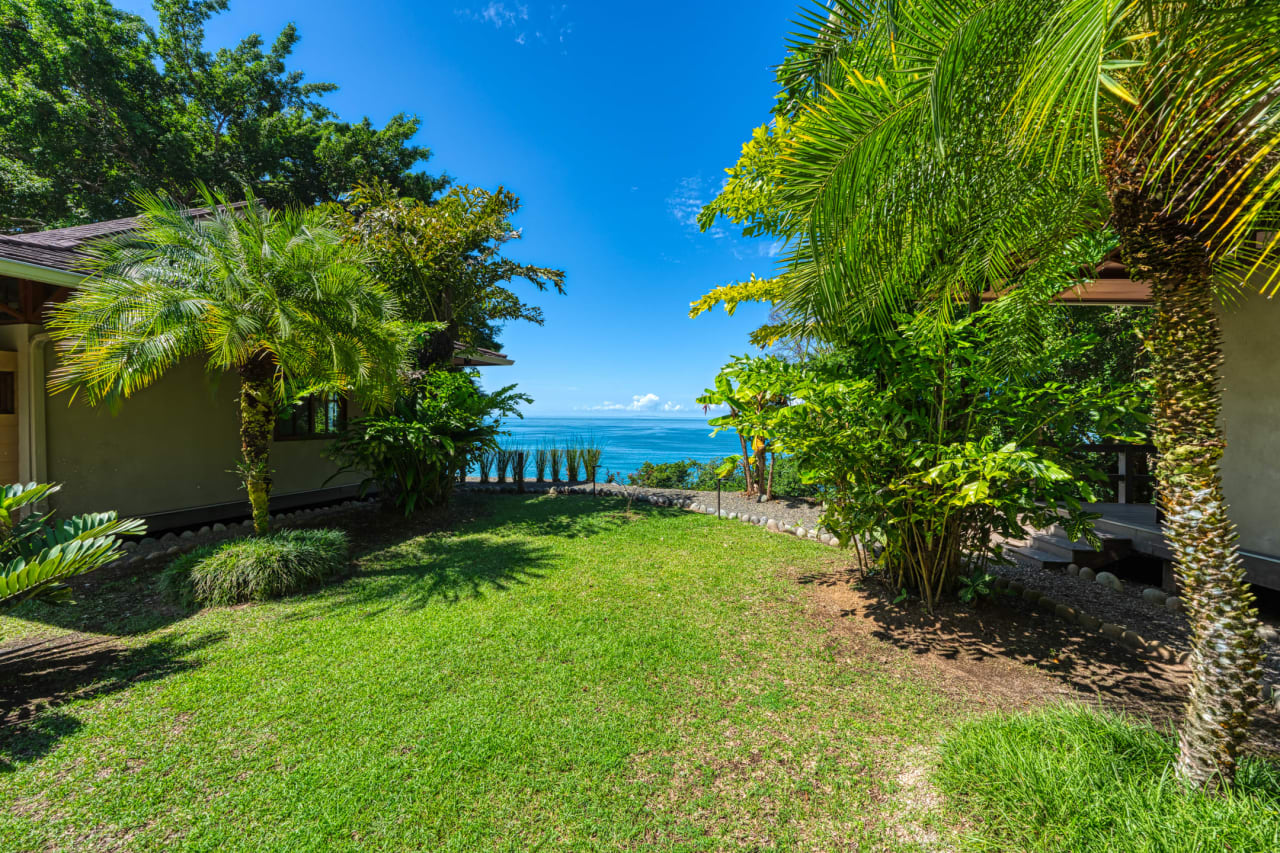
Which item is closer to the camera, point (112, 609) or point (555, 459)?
point (112, 609)

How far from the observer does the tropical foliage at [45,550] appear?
2861 mm

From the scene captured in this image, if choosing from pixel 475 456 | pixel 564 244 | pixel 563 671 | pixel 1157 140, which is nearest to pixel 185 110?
pixel 564 244

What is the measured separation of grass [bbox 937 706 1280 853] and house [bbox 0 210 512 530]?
8067 millimetres

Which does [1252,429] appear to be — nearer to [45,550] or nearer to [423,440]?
[423,440]

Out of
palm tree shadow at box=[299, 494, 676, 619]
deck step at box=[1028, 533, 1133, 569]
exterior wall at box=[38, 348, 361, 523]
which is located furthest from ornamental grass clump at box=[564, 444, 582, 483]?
deck step at box=[1028, 533, 1133, 569]

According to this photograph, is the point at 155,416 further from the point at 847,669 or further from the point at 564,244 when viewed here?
the point at 564,244

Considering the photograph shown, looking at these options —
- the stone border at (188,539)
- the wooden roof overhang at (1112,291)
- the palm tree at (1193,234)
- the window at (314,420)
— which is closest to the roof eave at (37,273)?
the stone border at (188,539)

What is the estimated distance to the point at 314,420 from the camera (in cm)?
916

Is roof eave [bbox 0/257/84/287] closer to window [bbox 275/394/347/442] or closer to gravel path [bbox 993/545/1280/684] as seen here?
window [bbox 275/394/347/442]

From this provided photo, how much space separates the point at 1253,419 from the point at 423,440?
31.7ft

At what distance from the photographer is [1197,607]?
1.83 meters

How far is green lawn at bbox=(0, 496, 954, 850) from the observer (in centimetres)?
199

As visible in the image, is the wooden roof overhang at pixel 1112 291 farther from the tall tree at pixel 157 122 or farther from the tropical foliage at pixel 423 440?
the tall tree at pixel 157 122

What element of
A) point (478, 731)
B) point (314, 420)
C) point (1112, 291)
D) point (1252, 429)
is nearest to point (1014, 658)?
point (478, 731)
